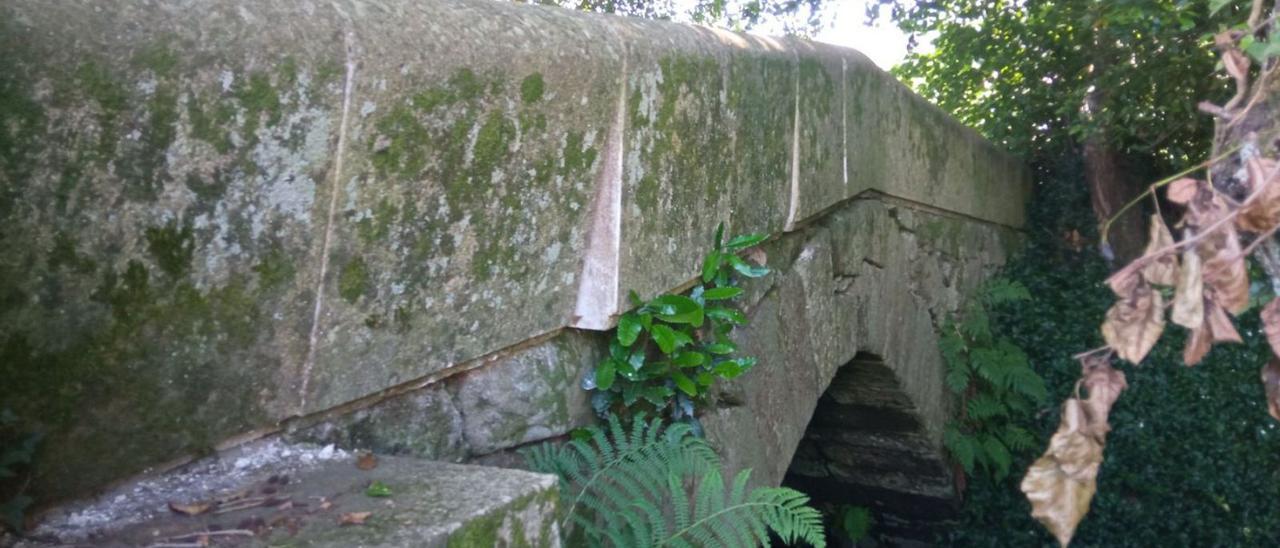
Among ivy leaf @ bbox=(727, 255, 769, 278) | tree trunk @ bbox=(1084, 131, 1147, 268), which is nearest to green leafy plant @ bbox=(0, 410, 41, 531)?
ivy leaf @ bbox=(727, 255, 769, 278)

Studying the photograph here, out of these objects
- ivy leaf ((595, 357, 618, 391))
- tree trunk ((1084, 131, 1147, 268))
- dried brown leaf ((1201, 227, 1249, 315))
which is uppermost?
tree trunk ((1084, 131, 1147, 268))

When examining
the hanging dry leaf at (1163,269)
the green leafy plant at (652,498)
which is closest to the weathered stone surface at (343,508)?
the green leafy plant at (652,498)

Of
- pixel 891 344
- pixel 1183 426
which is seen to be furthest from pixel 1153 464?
pixel 891 344

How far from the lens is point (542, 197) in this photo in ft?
6.92

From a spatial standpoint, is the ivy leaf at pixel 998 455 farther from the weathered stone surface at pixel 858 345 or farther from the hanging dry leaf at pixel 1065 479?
the hanging dry leaf at pixel 1065 479

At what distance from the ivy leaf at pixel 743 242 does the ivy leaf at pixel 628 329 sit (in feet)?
1.71

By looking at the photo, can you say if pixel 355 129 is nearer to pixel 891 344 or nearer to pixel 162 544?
pixel 162 544

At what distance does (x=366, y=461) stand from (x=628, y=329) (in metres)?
0.72

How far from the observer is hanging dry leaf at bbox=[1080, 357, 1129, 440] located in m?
1.31

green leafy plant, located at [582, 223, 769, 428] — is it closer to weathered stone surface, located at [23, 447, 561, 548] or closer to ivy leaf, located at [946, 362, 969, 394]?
weathered stone surface, located at [23, 447, 561, 548]

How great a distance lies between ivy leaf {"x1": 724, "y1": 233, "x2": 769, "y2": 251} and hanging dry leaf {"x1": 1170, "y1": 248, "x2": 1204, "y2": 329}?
1572mm

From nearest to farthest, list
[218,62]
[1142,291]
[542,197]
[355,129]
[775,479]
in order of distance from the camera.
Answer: [1142,291], [218,62], [355,129], [542,197], [775,479]

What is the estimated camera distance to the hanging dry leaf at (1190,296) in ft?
3.97

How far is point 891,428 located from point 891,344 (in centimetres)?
77
